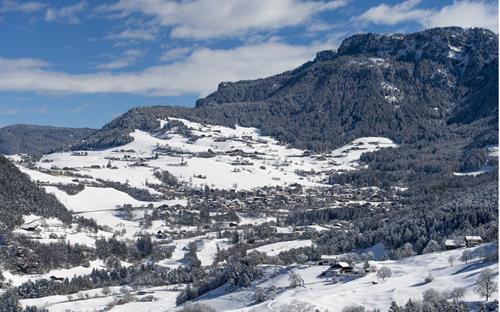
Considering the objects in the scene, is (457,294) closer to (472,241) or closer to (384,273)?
(384,273)

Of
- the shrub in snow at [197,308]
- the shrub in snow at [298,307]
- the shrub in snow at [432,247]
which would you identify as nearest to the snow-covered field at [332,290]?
the shrub in snow at [298,307]

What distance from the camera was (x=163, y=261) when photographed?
145125 millimetres

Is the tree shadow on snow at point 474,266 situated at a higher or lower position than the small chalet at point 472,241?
lower

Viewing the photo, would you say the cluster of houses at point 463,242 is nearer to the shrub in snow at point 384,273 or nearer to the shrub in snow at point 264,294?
the shrub in snow at point 384,273

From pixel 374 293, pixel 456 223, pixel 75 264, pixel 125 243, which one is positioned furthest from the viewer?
pixel 125 243

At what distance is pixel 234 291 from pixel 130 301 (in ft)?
59.6

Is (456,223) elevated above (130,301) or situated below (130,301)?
above

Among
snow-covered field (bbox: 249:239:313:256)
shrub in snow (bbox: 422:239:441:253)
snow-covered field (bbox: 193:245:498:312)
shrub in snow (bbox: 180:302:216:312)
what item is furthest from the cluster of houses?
shrub in snow (bbox: 180:302:216:312)

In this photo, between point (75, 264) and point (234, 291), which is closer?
point (234, 291)

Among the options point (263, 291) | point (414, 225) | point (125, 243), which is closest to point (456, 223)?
point (414, 225)

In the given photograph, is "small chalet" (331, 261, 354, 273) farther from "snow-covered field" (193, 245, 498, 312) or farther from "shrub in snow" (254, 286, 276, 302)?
"shrub in snow" (254, 286, 276, 302)

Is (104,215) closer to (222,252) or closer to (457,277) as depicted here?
(222,252)

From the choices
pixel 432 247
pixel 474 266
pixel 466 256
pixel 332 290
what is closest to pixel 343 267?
pixel 332 290

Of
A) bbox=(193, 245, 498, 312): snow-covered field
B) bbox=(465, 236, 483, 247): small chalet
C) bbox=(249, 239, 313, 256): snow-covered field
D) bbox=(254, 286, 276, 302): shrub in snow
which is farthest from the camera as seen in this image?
bbox=(249, 239, 313, 256): snow-covered field
